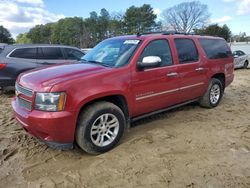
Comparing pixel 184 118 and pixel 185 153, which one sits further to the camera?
pixel 184 118

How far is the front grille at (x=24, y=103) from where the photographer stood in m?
3.98

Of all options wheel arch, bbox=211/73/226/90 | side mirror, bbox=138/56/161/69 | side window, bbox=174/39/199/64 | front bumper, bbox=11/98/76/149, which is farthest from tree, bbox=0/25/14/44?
front bumper, bbox=11/98/76/149

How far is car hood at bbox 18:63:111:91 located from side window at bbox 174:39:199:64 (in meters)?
1.87

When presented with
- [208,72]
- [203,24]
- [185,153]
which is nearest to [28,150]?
[185,153]

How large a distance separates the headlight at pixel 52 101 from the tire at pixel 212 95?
3.99 metres

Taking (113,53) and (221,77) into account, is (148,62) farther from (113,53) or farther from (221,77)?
(221,77)

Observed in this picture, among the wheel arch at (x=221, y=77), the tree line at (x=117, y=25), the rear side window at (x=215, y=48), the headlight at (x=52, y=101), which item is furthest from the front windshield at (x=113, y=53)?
the tree line at (x=117, y=25)

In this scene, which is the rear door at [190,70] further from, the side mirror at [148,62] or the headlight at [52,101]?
the headlight at [52,101]

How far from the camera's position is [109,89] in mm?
4227

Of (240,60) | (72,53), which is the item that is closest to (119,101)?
(72,53)

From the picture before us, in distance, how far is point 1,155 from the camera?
427 centimetres

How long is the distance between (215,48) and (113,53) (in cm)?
310

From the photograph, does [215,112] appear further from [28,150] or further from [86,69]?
[28,150]

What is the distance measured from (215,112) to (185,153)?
265 centimetres
